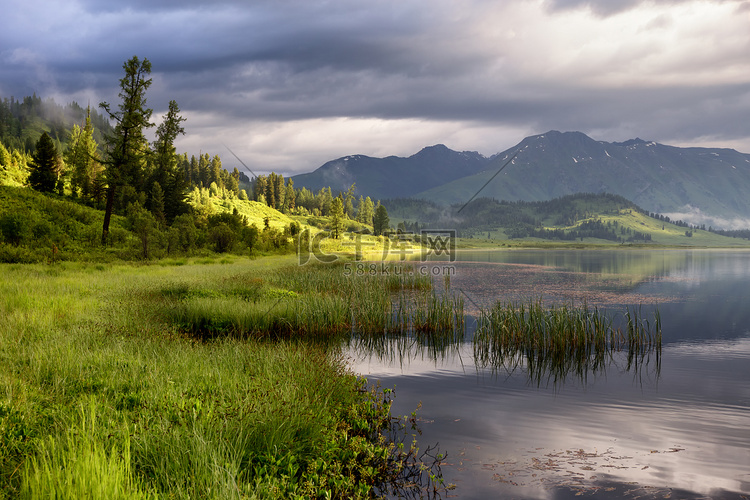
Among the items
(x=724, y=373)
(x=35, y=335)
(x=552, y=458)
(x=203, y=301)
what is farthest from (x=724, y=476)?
(x=203, y=301)

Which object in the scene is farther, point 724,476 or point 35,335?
point 35,335

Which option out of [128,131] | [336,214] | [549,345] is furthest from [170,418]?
[336,214]

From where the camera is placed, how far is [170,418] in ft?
23.4

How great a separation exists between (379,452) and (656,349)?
50.4 feet

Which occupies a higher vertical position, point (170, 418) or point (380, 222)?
point (380, 222)

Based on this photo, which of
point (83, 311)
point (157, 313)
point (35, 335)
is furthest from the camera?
point (157, 313)

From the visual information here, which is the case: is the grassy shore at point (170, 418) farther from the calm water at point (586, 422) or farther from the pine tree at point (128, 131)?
the pine tree at point (128, 131)

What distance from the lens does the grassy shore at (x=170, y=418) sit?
5.44 m

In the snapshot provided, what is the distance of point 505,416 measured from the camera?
11.4 m

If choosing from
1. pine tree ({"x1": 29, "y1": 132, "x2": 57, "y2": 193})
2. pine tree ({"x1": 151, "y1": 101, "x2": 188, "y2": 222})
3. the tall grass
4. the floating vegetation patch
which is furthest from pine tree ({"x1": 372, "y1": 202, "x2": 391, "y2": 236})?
the floating vegetation patch

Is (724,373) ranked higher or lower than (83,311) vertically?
lower

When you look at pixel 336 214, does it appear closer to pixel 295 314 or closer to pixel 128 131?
pixel 128 131

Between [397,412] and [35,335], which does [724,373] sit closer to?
[397,412]

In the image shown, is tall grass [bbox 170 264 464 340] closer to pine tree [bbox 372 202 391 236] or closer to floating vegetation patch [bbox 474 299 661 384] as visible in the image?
floating vegetation patch [bbox 474 299 661 384]
